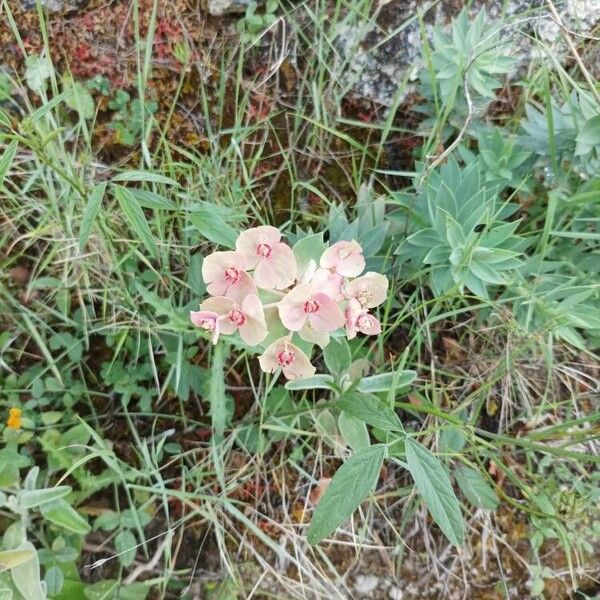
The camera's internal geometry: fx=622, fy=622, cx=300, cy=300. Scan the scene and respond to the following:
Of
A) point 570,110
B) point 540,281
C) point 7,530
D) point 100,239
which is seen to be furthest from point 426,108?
point 7,530

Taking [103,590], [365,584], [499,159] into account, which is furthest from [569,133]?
[103,590]

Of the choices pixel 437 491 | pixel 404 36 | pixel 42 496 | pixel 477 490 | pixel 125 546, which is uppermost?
pixel 404 36

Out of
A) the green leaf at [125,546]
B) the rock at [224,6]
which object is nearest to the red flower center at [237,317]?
the green leaf at [125,546]

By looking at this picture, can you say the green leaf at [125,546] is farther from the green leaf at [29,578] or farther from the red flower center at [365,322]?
the red flower center at [365,322]

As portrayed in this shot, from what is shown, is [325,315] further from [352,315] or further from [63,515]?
[63,515]

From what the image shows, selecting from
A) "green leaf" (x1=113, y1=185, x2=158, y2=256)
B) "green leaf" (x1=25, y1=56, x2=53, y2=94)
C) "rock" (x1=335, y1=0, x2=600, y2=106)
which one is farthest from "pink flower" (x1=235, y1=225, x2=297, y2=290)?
"green leaf" (x1=25, y1=56, x2=53, y2=94)

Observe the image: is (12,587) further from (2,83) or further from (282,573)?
(2,83)
